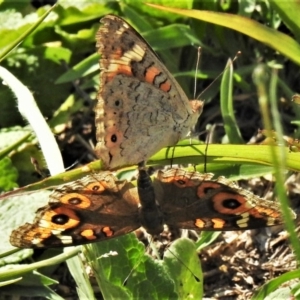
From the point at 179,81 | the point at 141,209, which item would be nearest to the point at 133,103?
the point at 141,209

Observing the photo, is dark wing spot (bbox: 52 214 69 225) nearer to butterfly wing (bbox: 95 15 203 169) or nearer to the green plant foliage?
the green plant foliage

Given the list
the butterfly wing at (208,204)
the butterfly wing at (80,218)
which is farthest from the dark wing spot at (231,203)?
the butterfly wing at (80,218)

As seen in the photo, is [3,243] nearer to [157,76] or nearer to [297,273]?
[157,76]

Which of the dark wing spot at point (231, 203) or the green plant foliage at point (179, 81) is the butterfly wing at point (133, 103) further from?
the dark wing spot at point (231, 203)

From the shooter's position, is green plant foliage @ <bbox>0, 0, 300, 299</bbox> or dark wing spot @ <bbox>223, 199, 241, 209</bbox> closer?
dark wing spot @ <bbox>223, 199, 241, 209</bbox>

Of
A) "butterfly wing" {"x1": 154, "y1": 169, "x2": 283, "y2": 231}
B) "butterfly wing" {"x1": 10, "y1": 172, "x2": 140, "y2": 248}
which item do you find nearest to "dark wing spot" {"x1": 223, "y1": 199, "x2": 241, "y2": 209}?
"butterfly wing" {"x1": 154, "y1": 169, "x2": 283, "y2": 231}

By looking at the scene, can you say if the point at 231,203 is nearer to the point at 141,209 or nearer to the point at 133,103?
the point at 141,209

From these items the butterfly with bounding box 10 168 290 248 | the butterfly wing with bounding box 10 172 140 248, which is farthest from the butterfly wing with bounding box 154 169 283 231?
the butterfly wing with bounding box 10 172 140 248

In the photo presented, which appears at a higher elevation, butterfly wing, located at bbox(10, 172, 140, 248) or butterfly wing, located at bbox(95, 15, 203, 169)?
butterfly wing, located at bbox(95, 15, 203, 169)
